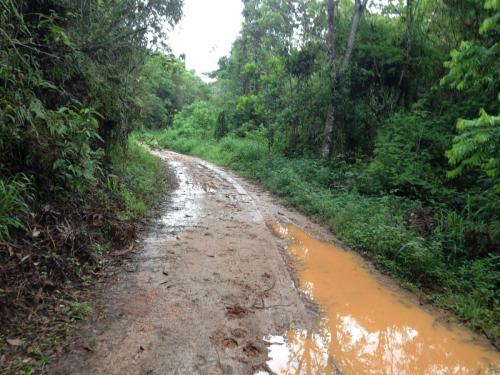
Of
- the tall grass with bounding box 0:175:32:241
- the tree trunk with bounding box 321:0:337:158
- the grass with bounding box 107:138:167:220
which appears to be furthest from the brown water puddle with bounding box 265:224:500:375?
the tree trunk with bounding box 321:0:337:158

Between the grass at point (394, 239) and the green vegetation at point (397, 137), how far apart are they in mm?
24

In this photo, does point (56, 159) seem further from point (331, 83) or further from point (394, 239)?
point (331, 83)

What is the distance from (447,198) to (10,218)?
29.6 ft

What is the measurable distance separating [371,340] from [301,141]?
486 inches

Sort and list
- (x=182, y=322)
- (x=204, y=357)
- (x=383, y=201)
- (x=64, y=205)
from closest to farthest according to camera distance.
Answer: (x=204, y=357), (x=182, y=322), (x=64, y=205), (x=383, y=201)

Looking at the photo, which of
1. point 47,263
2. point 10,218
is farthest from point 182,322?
point 10,218

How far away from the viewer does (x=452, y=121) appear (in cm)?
1035

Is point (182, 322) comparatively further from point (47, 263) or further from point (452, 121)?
point (452, 121)

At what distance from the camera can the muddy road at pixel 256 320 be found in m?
3.30

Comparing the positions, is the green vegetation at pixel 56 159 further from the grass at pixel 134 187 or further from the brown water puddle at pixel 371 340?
the brown water puddle at pixel 371 340

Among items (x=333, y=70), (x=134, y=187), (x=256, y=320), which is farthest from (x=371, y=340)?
(x=333, y=70)

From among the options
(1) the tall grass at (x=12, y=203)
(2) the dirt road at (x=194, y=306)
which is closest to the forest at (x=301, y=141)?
(1) the tall grass at (x=12, y=203)

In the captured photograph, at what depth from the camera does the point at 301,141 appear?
619 inches

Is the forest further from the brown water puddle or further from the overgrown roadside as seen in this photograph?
the brown water puddle
